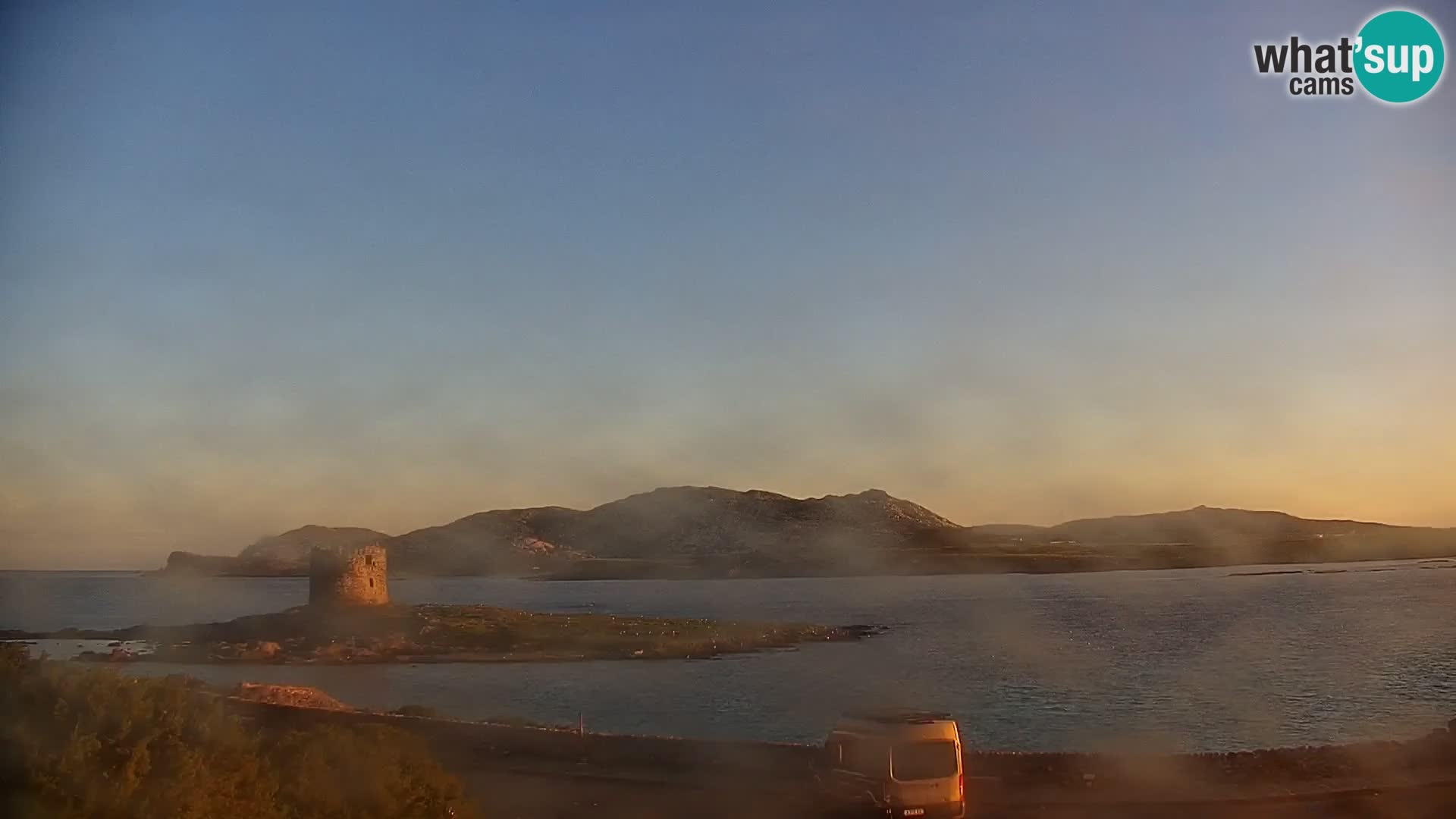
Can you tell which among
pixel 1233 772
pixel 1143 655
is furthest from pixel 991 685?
pixel 1233 772

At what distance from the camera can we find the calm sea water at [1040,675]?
36.8 m

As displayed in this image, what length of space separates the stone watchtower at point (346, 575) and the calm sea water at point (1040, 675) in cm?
695

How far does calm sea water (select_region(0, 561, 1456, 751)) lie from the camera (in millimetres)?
36750

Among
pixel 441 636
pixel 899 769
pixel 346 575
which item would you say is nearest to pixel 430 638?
pixel 441 636

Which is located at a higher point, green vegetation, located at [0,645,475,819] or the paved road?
green vegetation, located at [0,645,475,819]

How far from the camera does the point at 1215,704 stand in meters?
41.0

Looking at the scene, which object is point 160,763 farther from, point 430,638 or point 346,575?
point 430,638

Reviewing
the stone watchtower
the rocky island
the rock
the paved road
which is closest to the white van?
the paved road

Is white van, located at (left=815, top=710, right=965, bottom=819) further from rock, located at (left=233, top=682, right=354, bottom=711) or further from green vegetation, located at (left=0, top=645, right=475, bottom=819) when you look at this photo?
rock, located at (left=233, top=682, right=354, bottom=711)

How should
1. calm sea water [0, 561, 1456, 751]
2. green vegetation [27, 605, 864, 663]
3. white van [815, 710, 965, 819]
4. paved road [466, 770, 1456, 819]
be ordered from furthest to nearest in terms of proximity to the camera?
green vegetation [27, 605, 864, 663] < calm sea water [0, 561, 1456, 751] < paved road [466, 770, 1456, 819] < white van [815, 710, 965, 819]

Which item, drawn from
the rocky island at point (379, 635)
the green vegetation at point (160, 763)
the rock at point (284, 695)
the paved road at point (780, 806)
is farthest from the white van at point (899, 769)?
the rocky island at point (379, 635)

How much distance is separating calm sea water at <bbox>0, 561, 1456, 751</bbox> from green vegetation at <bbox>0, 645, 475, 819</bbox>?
23213mm

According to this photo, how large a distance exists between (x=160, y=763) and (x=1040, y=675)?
46516 millimetres

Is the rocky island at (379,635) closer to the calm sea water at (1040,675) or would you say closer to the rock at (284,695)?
the calm sea water at (1040,675)
